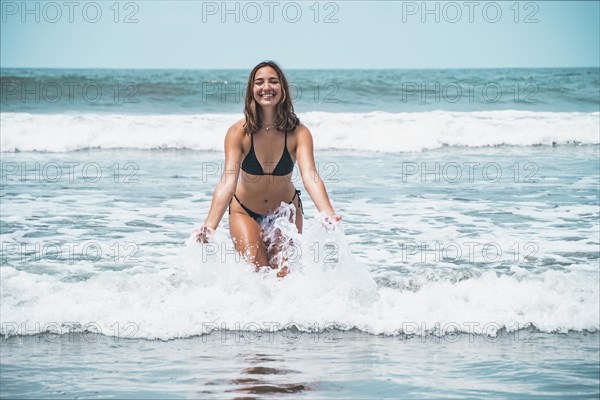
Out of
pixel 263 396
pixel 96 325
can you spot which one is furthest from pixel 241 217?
pixel 263 396

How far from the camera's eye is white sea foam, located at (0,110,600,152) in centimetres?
1870

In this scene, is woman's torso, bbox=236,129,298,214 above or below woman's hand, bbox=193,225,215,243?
above

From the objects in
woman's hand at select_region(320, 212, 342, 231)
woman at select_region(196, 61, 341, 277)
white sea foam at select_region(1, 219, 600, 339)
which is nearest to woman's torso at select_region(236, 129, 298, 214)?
woman at select_region(196, 61, 341, 277)

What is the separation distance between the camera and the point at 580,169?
13.6 metres

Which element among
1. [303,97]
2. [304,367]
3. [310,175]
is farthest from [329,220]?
[303,97]

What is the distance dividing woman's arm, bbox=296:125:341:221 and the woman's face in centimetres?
33

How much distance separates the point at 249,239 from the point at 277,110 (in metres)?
1.02

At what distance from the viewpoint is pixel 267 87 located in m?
5.73

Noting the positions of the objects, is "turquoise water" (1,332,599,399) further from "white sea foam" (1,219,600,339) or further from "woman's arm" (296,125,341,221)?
"woman's arm" (296,125,341,221)

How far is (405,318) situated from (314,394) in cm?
152

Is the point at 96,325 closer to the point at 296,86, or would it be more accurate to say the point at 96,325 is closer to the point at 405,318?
the point at 405,318

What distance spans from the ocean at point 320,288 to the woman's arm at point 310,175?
16 cm

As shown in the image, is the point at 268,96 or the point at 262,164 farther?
the point at 262,164

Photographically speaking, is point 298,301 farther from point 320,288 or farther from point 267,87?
point 267,87
